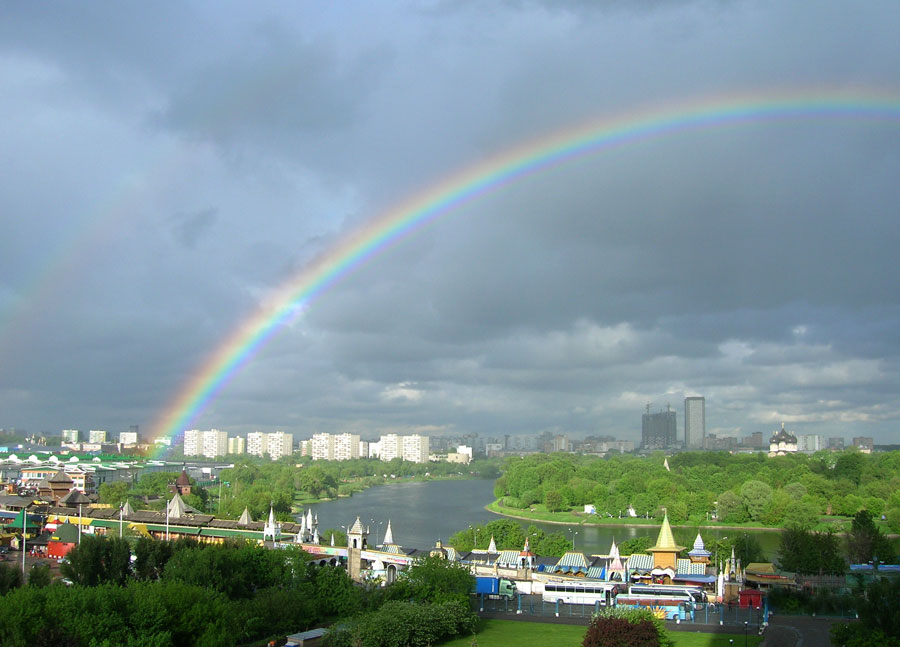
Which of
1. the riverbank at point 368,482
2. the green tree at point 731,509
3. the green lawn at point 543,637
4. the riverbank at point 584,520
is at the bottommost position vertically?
the riverbank at point 368,482

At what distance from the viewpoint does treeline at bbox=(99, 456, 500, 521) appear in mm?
61047

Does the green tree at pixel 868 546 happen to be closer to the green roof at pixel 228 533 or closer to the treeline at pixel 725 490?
the treeline at pixel 725 490

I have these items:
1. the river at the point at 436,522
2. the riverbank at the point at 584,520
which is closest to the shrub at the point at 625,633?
the river at the point at 436,522

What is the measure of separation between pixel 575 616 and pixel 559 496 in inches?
2190

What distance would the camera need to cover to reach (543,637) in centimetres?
2383

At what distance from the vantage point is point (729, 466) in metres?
101

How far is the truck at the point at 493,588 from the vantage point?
100 ft

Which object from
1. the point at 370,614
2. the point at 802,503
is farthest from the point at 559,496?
the point at 370,614

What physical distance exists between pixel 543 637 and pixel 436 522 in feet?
141

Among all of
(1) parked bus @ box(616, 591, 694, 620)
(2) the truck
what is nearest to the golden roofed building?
(1) parked bus @ box(616, 591, 694, 620)

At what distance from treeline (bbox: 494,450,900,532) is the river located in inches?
173

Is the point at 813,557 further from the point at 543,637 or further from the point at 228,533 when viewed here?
the point at 228,533

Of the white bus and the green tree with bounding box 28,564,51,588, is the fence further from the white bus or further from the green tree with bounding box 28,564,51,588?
the green tree with bounding box 28,564,51,588

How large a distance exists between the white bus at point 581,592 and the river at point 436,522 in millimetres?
13138
